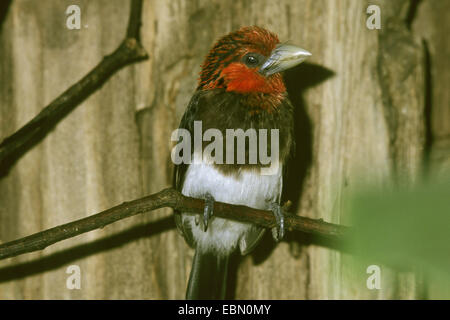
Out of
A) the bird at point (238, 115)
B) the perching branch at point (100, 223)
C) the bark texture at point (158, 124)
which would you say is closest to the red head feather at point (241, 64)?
the bird at point (238, 115)

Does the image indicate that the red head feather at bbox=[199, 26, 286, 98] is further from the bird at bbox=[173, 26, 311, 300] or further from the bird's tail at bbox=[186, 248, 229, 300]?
the bird's tail at bbox=[186, 248, 229, 300]

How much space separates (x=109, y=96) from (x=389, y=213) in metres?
1.33

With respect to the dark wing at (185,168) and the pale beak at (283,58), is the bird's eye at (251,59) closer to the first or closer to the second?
the pale beak at (283,58)

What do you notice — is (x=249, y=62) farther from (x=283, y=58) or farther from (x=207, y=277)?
(x=207, y=277)

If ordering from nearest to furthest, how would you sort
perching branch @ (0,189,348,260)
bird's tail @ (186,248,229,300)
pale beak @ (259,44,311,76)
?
perching branch @ (0,189,348,260) → pale beak @ (259,44,311,76) → bird's tail @ (186,248,229,300)

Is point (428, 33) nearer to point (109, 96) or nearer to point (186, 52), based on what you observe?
point (186, 52)

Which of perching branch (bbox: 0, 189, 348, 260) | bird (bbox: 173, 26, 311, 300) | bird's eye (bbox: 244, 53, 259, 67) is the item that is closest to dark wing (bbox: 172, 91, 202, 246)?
bird (bbox: 173, 26, 311, 300)

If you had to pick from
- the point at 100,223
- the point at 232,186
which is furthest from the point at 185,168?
the point at 100,223

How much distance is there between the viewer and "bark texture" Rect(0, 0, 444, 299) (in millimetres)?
1468

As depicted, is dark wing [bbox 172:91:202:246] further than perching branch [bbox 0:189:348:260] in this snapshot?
Yes

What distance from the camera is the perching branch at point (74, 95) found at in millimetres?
1330

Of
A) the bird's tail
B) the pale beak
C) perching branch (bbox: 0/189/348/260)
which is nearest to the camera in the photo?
perching branch (bbox: 0/189/348/260)

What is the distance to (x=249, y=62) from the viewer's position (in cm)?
→ 135

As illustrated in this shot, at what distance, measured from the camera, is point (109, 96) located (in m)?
1.51
